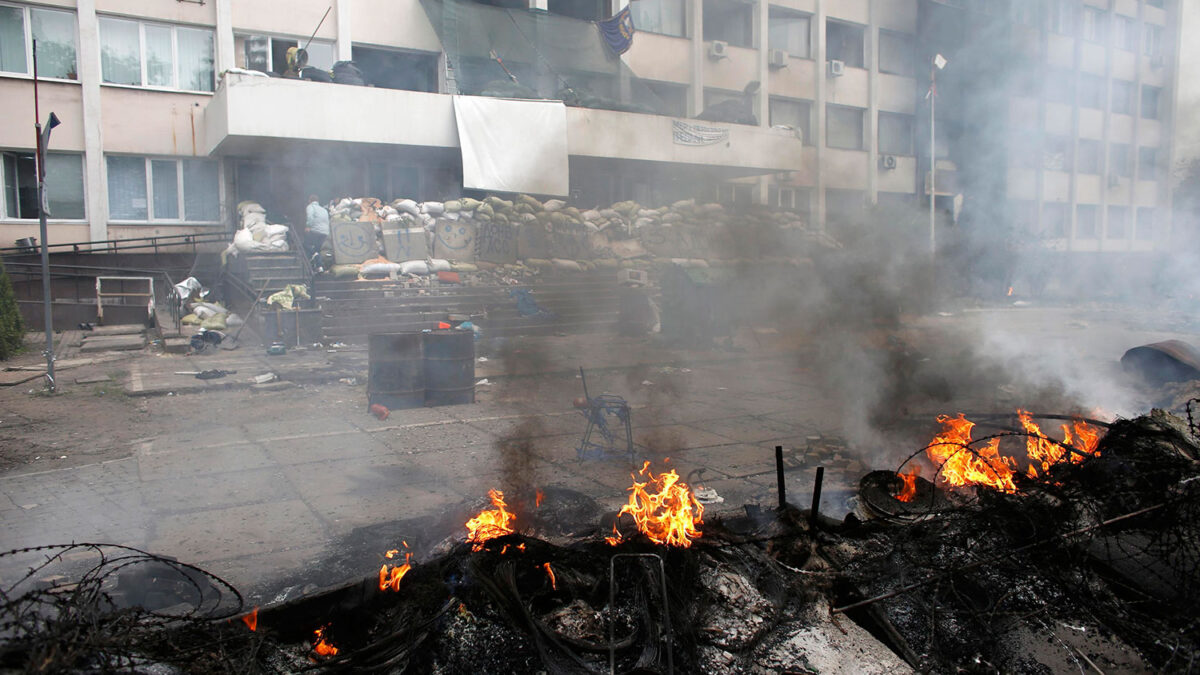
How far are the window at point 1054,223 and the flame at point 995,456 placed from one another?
957 cm

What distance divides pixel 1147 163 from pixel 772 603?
33.1 ft

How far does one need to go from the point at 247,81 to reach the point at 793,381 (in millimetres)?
10788

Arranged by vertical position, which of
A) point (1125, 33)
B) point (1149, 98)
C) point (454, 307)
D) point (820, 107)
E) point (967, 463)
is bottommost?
point (967, 463)

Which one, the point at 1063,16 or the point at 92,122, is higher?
the point at 92,122

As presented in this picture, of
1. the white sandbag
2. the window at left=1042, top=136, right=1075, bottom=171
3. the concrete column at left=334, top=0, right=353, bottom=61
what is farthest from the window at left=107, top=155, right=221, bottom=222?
the window at left=1042, top=136, right=1075, bottom=171

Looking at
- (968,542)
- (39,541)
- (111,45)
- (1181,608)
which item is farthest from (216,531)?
(111,45)

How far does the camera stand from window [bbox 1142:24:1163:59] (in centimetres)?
725

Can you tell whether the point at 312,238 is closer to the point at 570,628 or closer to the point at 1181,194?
the point at 570,628

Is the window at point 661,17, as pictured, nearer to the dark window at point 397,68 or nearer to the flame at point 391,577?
the dark window at point 397,68

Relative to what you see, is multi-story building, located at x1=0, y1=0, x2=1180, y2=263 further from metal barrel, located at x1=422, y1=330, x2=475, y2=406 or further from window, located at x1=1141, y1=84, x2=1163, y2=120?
metal barrel, located at x1=422, y1=330, x2=475, y2=406

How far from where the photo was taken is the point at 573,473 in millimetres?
5258

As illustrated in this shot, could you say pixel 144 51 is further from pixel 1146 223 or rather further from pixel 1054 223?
pixel 1054 223

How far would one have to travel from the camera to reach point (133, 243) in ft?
45.5

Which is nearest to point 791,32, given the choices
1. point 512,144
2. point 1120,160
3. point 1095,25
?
point 512,144
